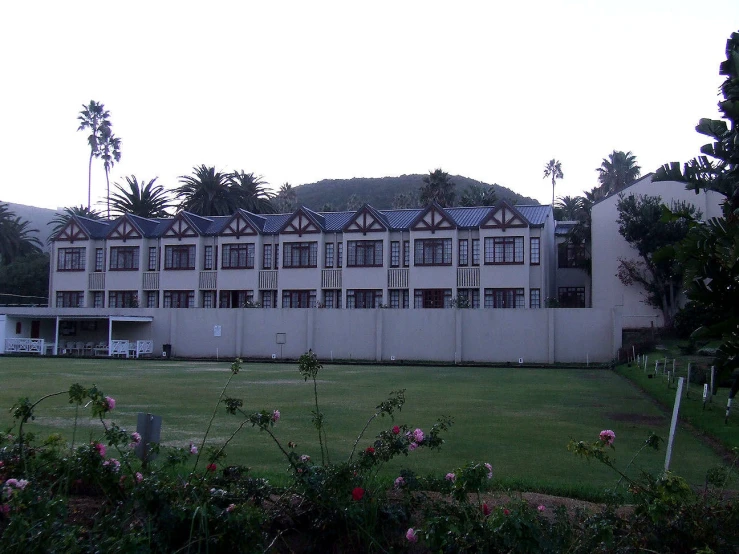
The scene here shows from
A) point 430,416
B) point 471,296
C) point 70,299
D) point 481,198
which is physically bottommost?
point 430,416

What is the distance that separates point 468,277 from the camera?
5166 centimetres

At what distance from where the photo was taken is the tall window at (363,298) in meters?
53.6

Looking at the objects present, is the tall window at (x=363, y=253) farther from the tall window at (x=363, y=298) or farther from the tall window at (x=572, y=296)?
the tall window at (x=572, y=296)

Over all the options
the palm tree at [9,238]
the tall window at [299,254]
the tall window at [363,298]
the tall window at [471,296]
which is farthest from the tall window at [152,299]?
the palm tree at [9,238]

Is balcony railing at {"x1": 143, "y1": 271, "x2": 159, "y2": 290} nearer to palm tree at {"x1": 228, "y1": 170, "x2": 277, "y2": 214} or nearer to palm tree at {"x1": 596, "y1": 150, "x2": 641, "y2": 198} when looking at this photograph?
palm tree at {"x1": 228, "y1": 170, "x2": 277, "y2": 214}

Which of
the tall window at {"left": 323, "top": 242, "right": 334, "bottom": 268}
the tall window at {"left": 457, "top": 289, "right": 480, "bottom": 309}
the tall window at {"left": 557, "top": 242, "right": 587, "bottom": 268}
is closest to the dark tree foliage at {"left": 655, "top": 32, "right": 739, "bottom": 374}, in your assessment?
the tall window at {"left": 457, "top": 289, "right": 480, "bottom": 309}

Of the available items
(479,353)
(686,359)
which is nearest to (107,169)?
(479,353)

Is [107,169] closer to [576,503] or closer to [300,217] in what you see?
[300,217]

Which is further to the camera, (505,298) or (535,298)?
(505,298)

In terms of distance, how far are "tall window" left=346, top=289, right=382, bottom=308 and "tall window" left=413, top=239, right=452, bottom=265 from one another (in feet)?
12.6

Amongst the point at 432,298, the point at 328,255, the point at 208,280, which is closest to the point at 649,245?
the point at 432,298

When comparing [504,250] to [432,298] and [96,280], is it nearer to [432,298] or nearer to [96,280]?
[432,298]

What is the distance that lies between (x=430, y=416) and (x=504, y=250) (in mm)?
35983

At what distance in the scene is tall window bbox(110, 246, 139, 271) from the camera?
5966cm
